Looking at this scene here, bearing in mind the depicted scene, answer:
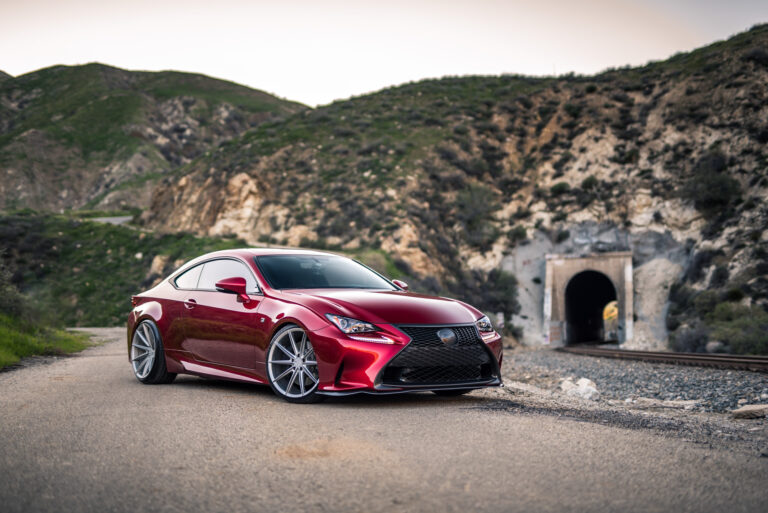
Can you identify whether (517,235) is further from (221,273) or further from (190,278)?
(221,273)

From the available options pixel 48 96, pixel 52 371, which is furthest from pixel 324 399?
pixel 48 96

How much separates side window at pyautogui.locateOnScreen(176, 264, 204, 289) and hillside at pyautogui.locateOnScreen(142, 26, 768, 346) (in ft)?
89.6

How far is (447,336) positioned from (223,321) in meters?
2.65

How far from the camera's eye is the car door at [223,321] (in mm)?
6988

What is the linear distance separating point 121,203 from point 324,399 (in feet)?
250

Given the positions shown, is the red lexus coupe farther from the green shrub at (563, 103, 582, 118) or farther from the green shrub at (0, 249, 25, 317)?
the green shrub at (563, 103, 582, 118)

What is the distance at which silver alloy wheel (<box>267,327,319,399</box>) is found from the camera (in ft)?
20.9

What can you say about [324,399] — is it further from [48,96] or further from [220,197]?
[48,96]

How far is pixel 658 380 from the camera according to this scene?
47.9 feet

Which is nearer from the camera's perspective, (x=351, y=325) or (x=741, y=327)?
(x=351, y=325)

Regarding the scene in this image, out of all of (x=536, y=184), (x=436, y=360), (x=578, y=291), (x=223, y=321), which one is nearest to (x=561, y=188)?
(x=536, y=184)

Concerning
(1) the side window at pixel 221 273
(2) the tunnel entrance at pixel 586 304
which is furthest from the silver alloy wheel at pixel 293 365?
(2) the tunnel entrance at pixel 586 304

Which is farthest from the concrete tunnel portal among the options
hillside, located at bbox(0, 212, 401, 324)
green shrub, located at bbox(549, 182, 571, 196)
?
hillside, located at bbox(0, 212, 401, 324)

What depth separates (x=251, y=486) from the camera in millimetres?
3678
